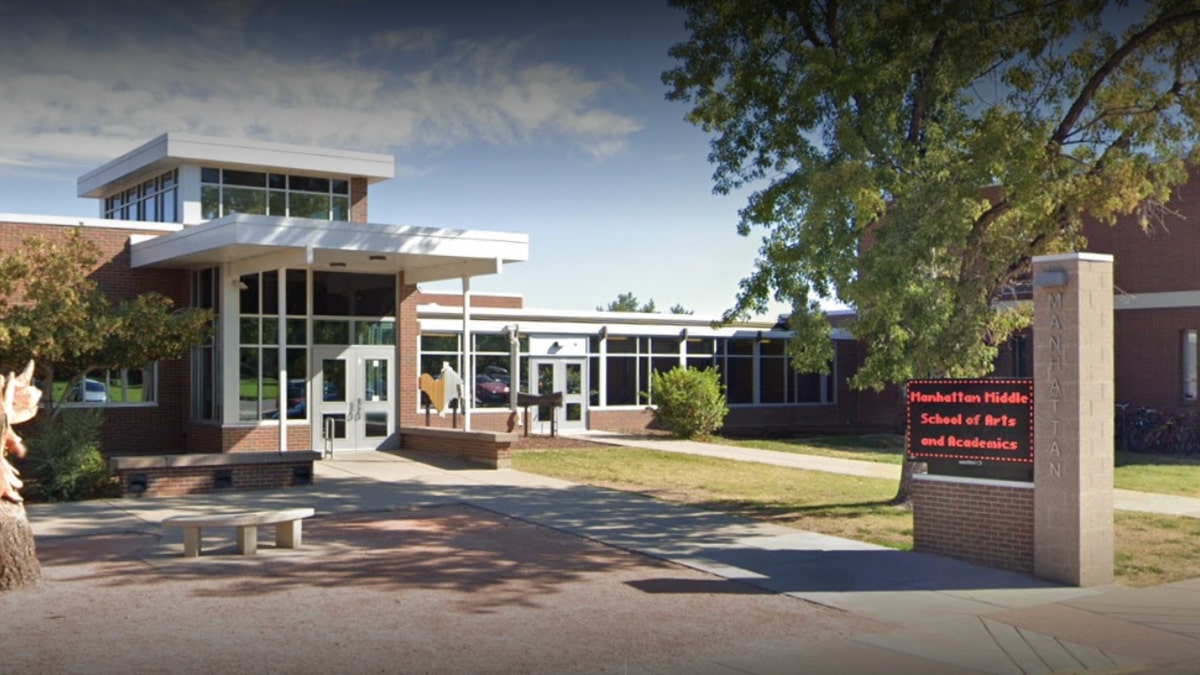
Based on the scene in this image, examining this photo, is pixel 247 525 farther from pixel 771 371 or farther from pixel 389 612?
pixel 771 371

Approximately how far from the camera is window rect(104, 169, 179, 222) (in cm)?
2683

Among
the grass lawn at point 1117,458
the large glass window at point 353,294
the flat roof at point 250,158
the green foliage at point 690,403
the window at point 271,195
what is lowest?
the grass lawn at point 1117,458

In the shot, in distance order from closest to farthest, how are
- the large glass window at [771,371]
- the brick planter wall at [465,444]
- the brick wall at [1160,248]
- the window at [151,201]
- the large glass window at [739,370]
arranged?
the brick planter wall at [465,444] < the window at [151,201] < the brick wall at [1160,248] < the large glass window at [739,370] < the large glass window at [771,371]

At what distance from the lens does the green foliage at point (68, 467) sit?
17625 mm

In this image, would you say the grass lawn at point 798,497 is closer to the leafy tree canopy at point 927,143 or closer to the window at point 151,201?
the leafy tree canopy at point 927,143

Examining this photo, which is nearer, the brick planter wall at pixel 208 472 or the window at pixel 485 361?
the brick planter wall at pixel 208 472

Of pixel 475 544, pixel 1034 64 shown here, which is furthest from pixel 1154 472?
pixel 475 544

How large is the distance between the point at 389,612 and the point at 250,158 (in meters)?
18.5

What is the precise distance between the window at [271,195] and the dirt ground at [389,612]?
1382 cm

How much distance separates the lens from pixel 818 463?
24609 mm

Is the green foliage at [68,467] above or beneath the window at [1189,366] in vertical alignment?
beneath

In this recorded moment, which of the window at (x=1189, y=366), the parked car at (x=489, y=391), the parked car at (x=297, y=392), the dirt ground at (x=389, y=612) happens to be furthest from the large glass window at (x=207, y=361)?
the window at (x=1189, y=366)

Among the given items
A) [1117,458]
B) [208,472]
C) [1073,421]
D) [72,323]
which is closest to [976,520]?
[1073,421]

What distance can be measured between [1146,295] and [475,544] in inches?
905
